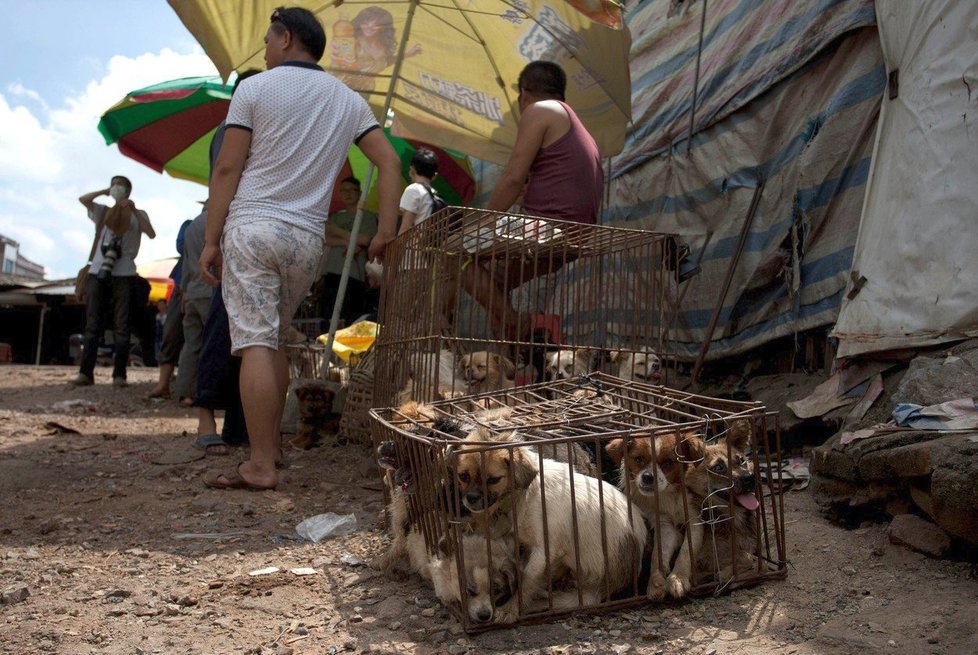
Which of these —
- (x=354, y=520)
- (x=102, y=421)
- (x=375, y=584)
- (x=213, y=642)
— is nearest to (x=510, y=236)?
(x=354, y=520)

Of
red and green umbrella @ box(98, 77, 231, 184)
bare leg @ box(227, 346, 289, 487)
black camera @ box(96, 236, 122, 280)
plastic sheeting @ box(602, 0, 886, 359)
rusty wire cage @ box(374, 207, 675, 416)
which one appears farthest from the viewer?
black camera @ box(96, 236, 122, 280)

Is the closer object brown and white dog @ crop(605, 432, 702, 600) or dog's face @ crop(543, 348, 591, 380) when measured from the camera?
brown and white dog @ crop(605, 432, 702, 600)

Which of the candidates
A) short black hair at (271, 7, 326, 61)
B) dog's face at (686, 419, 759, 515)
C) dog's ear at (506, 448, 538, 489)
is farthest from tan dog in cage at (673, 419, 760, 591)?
short black hair at (271, 7, 326, 61)

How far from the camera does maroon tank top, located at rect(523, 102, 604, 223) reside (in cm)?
439

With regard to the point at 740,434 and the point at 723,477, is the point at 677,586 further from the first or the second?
the point at 740,434

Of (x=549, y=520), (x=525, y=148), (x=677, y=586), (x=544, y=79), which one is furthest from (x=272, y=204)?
(x=677, y=586)

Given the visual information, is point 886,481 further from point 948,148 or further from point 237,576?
point 237,576

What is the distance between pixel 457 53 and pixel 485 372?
3.10 m

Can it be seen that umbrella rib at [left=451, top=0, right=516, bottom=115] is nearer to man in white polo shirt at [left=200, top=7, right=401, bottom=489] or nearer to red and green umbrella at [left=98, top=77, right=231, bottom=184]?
man in white polo shirt at [left=200, top=7, right=401, bottom=489]

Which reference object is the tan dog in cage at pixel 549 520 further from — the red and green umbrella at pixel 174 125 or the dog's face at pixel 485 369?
the red and green umbrella at pixel 174 125

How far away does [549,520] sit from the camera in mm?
2490

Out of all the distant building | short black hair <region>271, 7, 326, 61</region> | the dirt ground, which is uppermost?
the distant building

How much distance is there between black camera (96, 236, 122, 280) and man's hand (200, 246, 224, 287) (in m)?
4.04

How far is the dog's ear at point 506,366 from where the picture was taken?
3.93 meters
